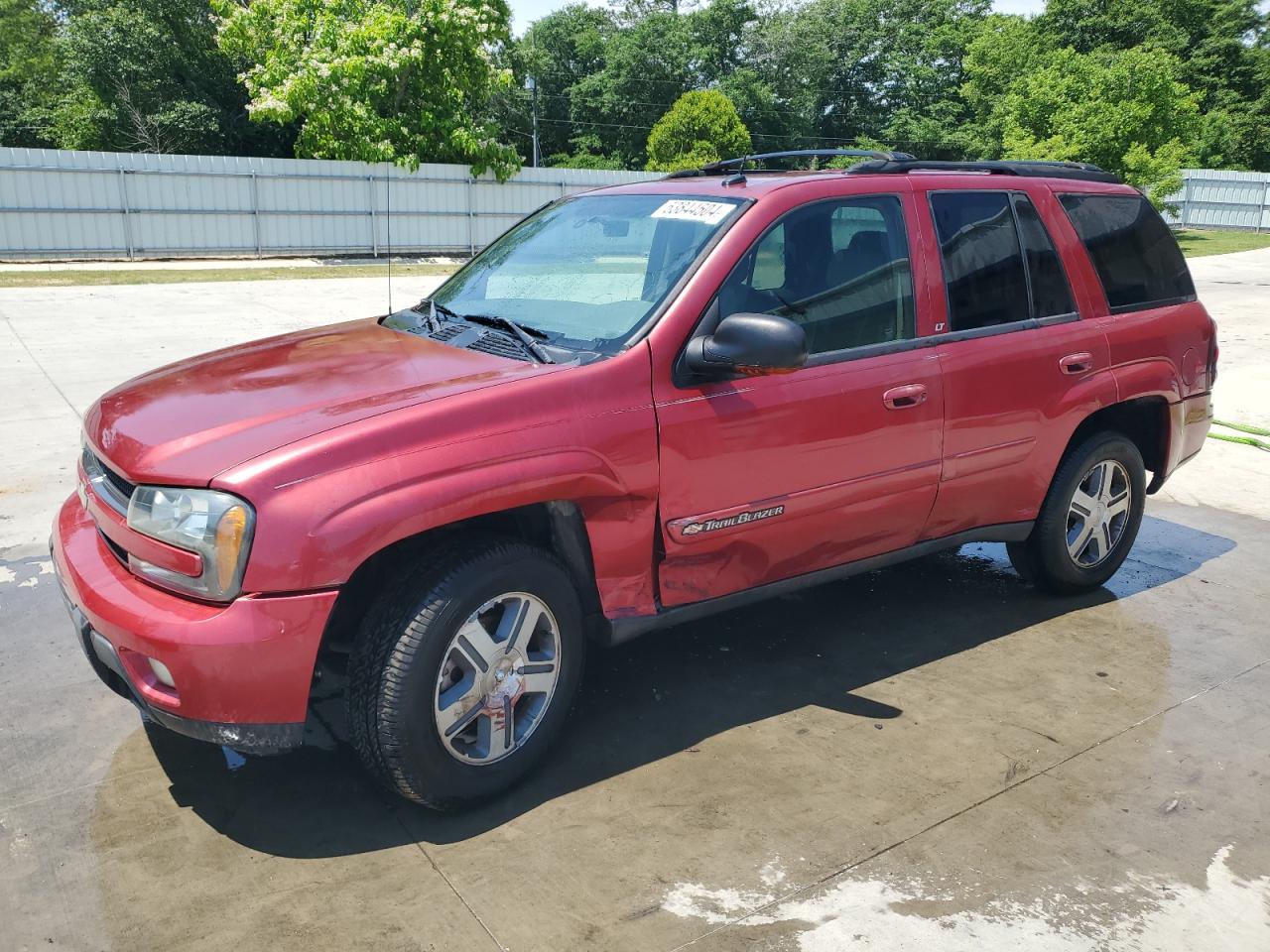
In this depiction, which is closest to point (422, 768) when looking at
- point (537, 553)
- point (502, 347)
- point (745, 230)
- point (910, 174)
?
point (537, 553)

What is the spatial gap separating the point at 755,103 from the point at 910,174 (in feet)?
194

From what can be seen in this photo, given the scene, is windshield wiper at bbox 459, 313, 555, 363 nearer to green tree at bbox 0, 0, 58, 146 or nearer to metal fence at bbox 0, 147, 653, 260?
metal fence at bbox 0, 147, 653, 260

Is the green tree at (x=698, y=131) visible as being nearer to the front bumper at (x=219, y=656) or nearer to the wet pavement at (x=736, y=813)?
the wet pavement at (x=736, y=813)

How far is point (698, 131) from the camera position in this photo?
45.7 m

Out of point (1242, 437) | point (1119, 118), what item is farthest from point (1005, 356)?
point (1119, 118)

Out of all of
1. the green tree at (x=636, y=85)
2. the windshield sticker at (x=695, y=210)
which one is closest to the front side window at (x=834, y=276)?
the windshield sticker at (x=695, y=210)

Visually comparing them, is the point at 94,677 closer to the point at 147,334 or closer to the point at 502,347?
the point at 502,347

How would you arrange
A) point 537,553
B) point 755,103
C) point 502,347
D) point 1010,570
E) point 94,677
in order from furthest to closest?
point 755,103 < point 1010,570 < point 94,677 < point 502,347 < point 537,553

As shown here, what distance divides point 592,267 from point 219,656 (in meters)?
1.88

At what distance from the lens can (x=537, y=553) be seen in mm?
3236

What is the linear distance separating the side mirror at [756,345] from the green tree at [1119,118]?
2680 centimetres

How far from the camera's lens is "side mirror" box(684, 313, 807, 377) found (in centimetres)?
333

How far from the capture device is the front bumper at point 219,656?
9.21ft

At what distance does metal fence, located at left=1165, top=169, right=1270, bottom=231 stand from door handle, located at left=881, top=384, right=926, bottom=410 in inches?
1478
